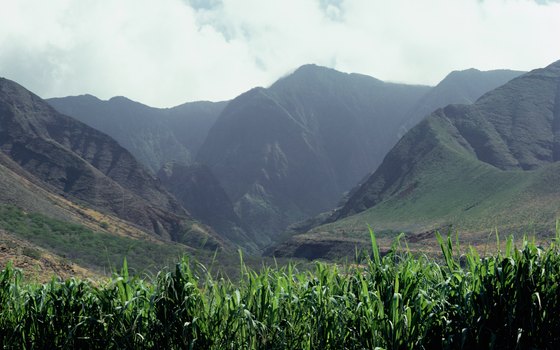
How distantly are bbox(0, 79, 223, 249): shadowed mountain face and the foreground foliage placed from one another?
8602 centimetres

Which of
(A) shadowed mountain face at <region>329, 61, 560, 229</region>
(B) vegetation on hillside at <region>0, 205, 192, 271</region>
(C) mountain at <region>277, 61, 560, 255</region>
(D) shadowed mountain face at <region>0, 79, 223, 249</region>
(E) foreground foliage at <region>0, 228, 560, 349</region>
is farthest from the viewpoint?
(D) shadowed mountain face at <region>0, 79, 223, 249</region>

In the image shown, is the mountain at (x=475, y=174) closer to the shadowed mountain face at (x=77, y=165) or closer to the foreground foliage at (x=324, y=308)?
the shadowed mountain face at (x=77, y=165)

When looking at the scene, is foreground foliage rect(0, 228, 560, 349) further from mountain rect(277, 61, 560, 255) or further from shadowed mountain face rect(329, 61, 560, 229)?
shadowed mountain face rect(329, 61, 560, 229)

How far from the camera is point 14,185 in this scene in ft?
222

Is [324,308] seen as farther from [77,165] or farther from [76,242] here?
[77,165]

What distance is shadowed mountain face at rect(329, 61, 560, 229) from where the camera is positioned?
78062mm

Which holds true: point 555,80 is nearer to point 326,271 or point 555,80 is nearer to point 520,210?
point 520,210

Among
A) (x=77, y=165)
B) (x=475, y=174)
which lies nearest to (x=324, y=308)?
(x=475, y=174)

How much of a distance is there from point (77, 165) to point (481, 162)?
79.3 m

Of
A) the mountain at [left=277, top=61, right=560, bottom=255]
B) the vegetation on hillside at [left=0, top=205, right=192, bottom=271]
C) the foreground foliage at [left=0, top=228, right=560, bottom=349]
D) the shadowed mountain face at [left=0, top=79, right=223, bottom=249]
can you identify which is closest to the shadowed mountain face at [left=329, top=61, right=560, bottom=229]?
the mountain at [left=277, top=61, right=560, bottom=255]

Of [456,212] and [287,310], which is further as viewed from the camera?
[456,212]

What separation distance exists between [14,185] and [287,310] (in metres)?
70.0

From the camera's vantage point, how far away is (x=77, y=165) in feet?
361

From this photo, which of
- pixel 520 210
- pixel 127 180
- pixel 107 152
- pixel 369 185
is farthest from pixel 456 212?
pixel 107 152
